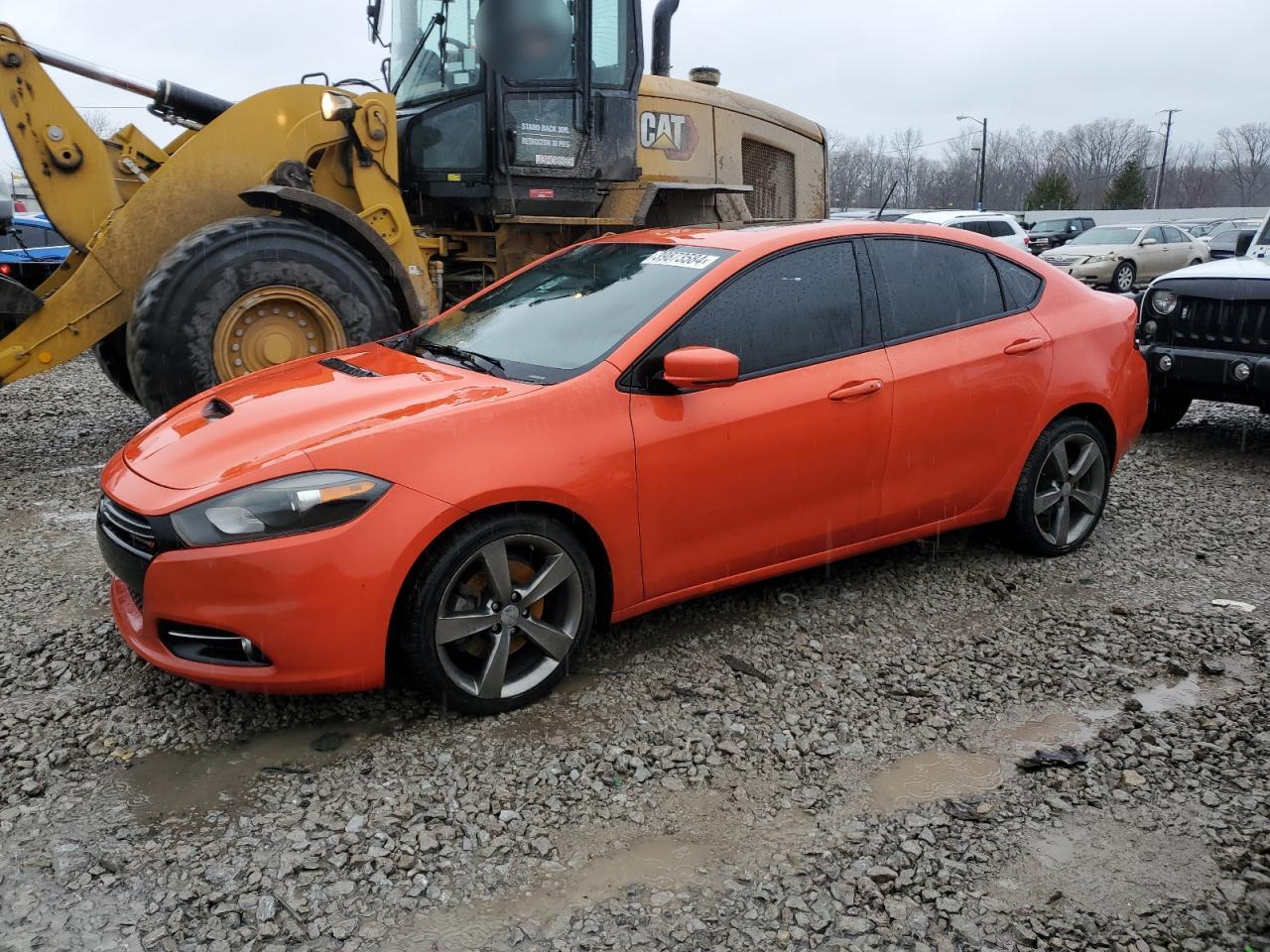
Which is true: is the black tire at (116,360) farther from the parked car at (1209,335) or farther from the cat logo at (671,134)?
the parked car at (1209,335)

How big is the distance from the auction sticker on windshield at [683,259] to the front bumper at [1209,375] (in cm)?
454

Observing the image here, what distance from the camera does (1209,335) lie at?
7117 mm

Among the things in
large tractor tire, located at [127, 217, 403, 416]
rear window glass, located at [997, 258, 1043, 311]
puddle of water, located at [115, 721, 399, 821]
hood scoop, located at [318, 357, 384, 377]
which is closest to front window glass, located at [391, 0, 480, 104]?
large tractor tire, located at [127, 217, 403, 416]

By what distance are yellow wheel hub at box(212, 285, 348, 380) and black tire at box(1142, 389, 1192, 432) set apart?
5.84 metres

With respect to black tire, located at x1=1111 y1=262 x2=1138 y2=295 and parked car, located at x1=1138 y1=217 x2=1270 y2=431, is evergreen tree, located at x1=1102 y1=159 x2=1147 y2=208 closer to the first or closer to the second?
black tire, located at x1=1111 y1=262 x2=1138 y2=295

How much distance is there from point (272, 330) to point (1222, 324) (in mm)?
6232

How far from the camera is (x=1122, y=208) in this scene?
54.3 m

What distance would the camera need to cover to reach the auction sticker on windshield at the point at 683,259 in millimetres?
3988

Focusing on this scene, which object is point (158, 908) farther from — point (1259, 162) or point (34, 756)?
point (1259, 162)

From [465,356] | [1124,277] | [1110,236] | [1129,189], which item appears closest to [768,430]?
[465,356]

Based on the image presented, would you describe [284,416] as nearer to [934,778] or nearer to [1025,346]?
[934,778]

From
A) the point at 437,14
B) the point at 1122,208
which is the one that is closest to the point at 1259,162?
the point at 1122,208

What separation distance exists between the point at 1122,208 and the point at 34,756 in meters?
60.0

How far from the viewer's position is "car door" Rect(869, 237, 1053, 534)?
426cm
